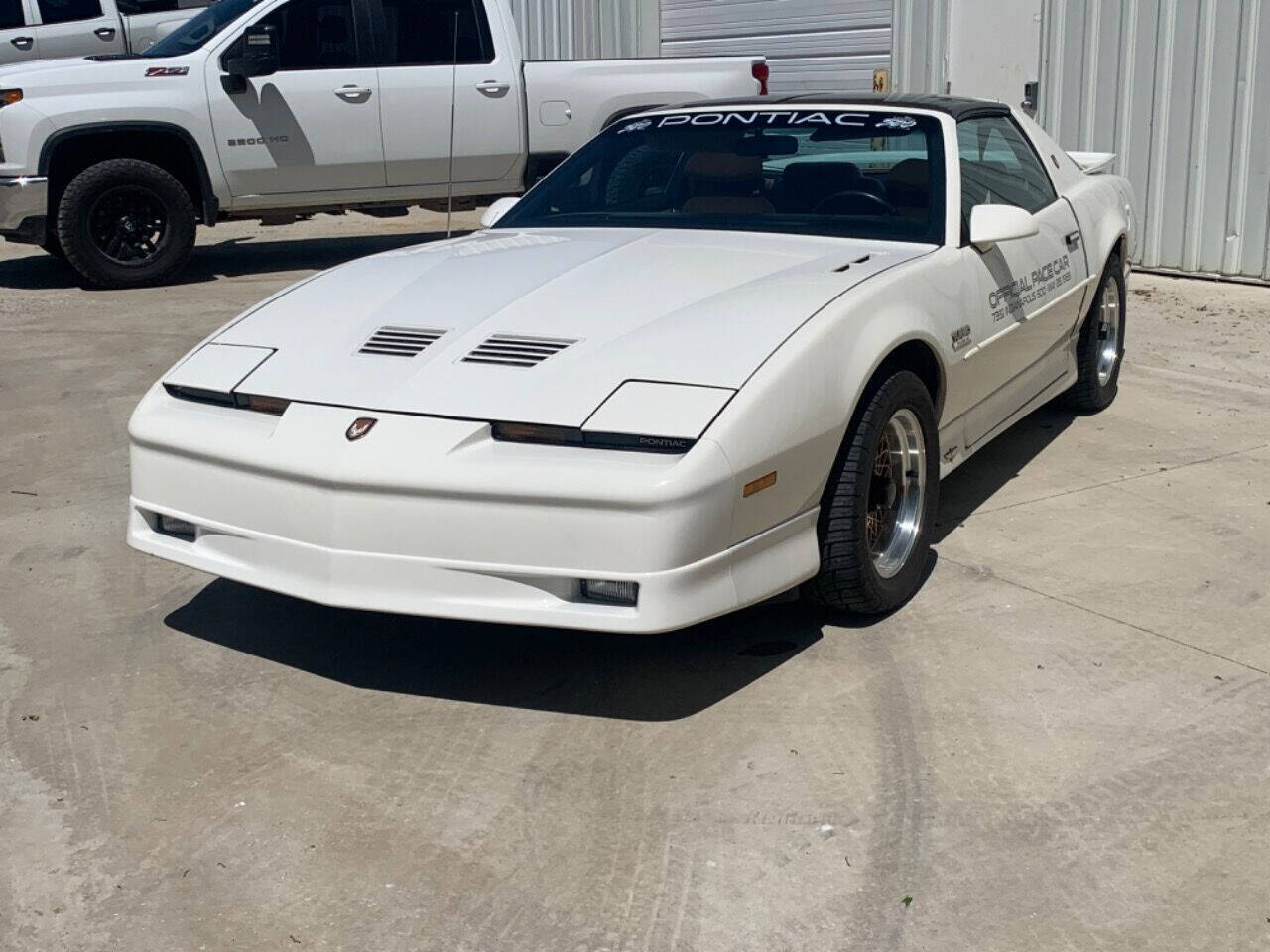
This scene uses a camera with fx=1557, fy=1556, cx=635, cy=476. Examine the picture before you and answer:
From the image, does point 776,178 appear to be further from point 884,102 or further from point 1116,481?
point 1116,481

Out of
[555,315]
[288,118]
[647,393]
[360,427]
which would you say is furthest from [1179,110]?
[360,427]

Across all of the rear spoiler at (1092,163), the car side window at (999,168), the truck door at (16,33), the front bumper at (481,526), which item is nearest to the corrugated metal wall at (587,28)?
the truck door at (16,33)

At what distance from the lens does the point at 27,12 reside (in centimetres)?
1413

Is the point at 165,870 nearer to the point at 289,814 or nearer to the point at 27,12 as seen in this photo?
the point at 289,814

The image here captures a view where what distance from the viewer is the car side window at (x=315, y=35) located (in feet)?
34.7

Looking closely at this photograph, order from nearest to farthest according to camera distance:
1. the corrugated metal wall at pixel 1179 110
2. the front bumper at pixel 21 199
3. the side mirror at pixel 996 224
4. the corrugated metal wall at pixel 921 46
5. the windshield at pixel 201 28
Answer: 1. the side mirror at pixel 996 224
2. the corrugated metal wall at pixel 1179 110
3. the front bumper at pixel 21 199
4. the windshield at pixel 201 28
5. the corrugated metal wall at pixel 921 46

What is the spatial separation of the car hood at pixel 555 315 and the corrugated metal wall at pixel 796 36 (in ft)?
25.6

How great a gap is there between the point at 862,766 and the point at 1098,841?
56 centimetres

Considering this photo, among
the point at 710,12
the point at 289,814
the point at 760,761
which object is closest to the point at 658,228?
the point at 760,761

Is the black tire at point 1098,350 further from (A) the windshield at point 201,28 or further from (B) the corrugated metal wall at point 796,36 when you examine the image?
(A) the windshield at point 201,28

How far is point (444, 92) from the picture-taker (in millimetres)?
11016

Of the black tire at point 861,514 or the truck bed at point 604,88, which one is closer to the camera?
the black tire at point 861,514

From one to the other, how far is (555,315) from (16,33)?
11.8 m

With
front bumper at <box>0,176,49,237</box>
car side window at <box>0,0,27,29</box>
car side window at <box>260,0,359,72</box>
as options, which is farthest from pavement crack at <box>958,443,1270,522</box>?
car side window at <box>0,0,27,29</box>
